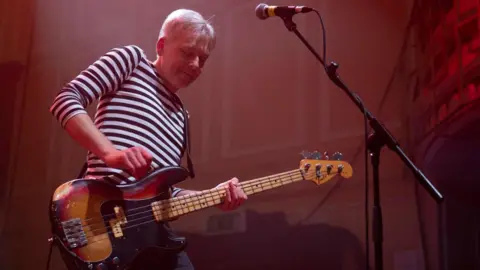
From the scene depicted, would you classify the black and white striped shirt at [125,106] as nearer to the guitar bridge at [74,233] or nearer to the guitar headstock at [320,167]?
the guitar bridge at [74,233]

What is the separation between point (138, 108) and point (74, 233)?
0.47 meters

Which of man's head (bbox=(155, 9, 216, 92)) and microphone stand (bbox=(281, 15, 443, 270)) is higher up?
man's head (bbox=(155, 9, 216, 92))

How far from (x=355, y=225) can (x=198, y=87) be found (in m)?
1.05

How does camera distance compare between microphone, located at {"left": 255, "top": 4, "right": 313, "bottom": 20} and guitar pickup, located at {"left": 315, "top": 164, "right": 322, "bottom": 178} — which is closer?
microphone, located at {"left": 255, "top": 4, "right": 313, "bottom": 20}

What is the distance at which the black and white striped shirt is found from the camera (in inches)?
66.9

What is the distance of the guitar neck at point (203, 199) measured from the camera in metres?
1.69

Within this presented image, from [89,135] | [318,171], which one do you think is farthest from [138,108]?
[318,171]

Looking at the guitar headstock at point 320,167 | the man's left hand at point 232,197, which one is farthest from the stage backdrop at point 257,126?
the man's left hand at point 232,197

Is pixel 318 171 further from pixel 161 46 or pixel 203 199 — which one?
pixel 161 46

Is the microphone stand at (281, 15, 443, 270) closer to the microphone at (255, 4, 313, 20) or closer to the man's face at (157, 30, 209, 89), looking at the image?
the microphone at (255, 4, 313, 20)

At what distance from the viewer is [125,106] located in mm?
1769

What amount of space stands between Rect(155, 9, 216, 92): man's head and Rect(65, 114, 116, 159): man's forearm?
0.39m

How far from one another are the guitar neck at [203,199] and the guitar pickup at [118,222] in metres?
0.10

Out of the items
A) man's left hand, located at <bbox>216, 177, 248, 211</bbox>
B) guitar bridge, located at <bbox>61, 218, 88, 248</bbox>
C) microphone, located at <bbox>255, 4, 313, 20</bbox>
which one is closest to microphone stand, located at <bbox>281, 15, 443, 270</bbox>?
microphone, located at <bbox>255, 4, 313, 20</bbox>
